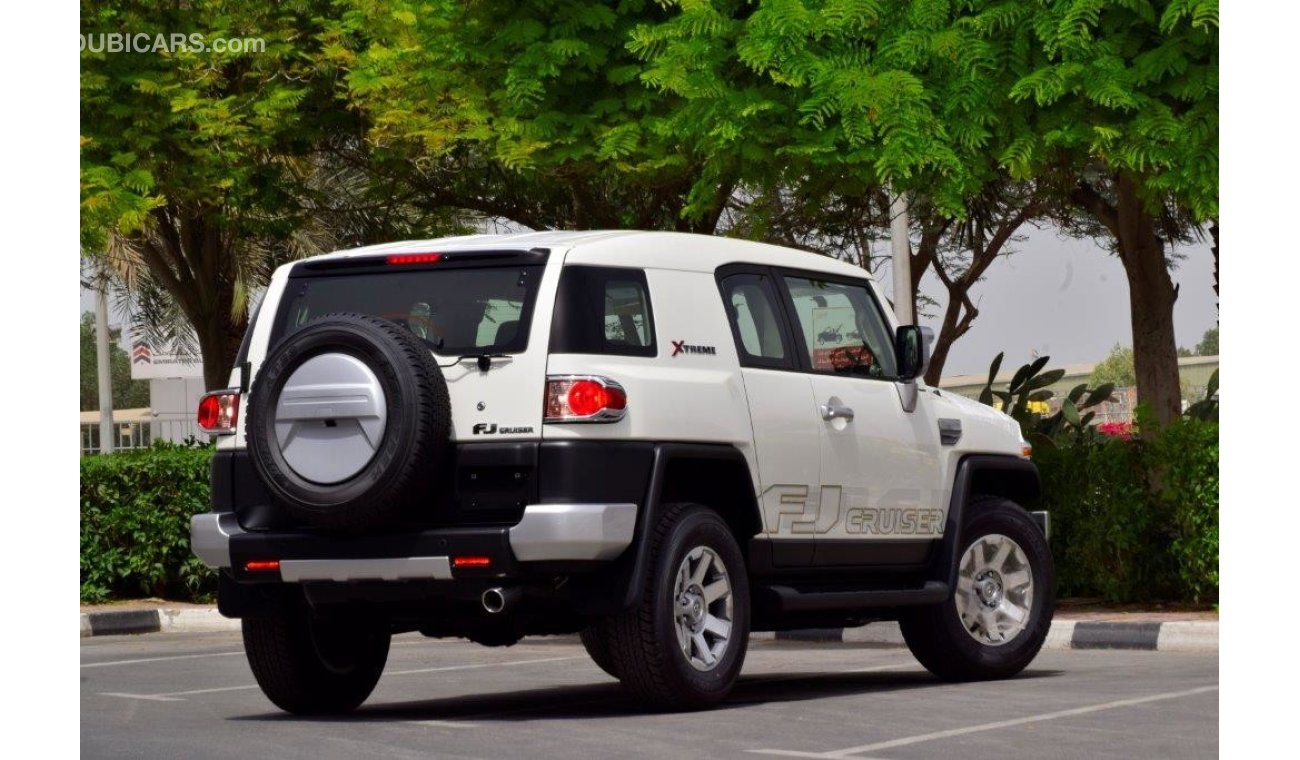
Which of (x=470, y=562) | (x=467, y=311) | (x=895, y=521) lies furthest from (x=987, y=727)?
(x=467, y=311)

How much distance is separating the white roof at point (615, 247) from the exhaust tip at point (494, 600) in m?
1.38

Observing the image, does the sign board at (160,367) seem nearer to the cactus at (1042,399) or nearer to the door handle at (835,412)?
the cactus at (1042,399)

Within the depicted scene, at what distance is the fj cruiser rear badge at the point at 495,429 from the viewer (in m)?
8.15

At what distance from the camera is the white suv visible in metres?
8.09

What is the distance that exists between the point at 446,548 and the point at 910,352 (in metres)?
2.91

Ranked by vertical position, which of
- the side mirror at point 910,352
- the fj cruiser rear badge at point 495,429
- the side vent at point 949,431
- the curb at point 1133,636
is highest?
the side mirror at point 910,352

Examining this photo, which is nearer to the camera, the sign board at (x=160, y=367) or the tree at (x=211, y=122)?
the tree at (x=211, y=122)

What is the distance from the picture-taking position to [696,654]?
28.6 ft

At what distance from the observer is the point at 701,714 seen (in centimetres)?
858

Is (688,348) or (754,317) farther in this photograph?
(754,317)

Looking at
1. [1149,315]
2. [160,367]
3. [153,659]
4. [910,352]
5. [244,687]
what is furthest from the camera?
[160,367]

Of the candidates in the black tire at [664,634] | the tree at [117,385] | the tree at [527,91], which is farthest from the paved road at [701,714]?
the tree at [117,385]

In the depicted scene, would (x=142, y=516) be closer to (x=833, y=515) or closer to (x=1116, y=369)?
(x=833, y=515)
